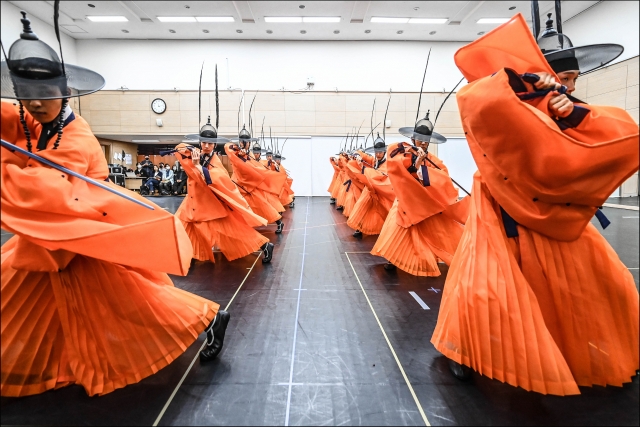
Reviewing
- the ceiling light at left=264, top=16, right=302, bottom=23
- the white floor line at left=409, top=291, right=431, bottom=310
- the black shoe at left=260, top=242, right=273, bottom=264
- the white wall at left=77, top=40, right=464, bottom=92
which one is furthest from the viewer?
the white wall at left=77, top=40, right=464, bottom=92

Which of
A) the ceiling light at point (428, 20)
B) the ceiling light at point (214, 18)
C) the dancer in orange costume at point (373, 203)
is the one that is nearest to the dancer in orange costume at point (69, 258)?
the dancer in orange costume at point (373, 203)

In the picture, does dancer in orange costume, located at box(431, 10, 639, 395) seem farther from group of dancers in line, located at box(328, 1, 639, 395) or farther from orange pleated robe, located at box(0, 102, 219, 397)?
orange pleated robe, located at box(0, 102, 219, 397)

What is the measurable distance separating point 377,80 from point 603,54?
46.7ft

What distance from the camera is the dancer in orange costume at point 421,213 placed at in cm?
323

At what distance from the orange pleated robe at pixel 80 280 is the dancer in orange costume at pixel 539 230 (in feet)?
4.19

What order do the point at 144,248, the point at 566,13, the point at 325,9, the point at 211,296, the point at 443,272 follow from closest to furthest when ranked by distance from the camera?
the point at 144,248 → the point at 566,13 → the point at 211,296 → the point at 443,272 → the point at 325,9

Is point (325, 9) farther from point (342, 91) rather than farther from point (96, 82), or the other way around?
point (96, 82)

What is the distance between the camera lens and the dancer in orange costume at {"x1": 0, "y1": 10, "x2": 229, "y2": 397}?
1316mm

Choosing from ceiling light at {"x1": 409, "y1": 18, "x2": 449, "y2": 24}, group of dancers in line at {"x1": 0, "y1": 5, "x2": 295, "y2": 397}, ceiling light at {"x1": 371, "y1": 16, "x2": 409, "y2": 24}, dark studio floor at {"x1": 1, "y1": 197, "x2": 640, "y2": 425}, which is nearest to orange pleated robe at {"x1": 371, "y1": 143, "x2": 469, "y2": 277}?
dark studio floor at {"x1": 1, "y1": 197, "x2": 640, "y2": 425}

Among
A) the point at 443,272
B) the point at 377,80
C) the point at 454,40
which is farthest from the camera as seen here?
the point at 377,80

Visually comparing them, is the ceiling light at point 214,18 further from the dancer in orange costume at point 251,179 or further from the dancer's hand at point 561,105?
the dancer's hand at point 561,105

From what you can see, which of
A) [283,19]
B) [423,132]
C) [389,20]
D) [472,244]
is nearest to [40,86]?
[472,244]

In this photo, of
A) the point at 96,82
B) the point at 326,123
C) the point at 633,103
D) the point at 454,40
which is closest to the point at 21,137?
the point at 96,82

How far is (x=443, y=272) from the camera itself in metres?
3.52
